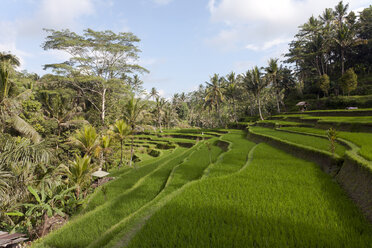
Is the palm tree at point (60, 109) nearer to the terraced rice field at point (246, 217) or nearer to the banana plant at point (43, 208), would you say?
the banana plant at point (43, 208)

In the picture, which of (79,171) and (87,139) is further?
(87,139)

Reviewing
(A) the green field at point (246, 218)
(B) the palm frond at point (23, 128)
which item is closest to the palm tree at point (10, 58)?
(B) the palm frond at point (23, 128)

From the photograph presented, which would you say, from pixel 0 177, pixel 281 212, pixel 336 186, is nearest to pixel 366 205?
pixel 336 186

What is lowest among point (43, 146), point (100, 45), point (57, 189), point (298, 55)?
point (57, 189)

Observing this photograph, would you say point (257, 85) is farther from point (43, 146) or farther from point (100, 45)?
point (43, 146)

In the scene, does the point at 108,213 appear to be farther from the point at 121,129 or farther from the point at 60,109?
the point at 60,109

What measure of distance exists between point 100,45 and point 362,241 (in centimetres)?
2339

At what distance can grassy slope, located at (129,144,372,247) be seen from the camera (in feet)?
9.25

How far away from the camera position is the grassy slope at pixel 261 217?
111 inches

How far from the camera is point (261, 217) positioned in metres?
3.43

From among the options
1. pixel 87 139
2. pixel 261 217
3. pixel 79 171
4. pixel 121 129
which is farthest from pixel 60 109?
pixel 261 217

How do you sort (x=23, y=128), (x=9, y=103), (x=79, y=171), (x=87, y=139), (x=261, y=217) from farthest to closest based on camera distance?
(x=87, y=139)
(x=23, y=128)
(x=9, y=103)
(x=79, y=171)
(x=261, y=217)

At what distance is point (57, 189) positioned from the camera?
10.4 m

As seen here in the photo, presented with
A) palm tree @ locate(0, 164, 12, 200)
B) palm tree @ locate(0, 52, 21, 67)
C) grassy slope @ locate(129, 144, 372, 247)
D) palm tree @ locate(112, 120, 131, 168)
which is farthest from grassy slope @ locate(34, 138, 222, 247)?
palm tree @ locate(0, 52, 21, 67)
